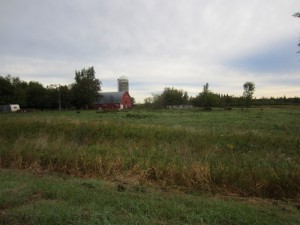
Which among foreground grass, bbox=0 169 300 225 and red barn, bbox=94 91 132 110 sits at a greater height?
red barn, bbox=94 91 132 110

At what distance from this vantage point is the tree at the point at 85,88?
8931 centimetres

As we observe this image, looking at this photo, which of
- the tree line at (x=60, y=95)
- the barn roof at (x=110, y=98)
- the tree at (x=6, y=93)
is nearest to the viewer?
the tree at (x=6, y=93)

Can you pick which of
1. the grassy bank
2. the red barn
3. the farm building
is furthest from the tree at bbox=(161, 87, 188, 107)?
the grassy bank

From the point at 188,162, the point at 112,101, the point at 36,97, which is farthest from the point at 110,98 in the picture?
the point at 188,162

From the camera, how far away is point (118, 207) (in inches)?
219

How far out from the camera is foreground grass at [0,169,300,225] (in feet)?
16.2

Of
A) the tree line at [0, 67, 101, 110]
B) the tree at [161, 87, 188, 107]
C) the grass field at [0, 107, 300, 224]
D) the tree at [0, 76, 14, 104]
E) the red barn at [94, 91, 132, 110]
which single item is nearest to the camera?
the grass field at [0, 107, 300, 224]

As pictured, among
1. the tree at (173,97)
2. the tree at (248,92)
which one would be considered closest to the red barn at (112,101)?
the tree at (173,97)

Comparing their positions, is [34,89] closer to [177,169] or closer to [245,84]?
[245,84]

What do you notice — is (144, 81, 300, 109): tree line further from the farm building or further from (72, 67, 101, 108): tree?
the farm building

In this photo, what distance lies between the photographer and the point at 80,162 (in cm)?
968

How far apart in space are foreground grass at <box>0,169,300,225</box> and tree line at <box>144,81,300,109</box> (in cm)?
7838

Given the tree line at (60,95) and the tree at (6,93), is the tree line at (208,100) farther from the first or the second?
the tree at (6,93)

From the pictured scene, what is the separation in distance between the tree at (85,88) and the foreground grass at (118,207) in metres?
84.4
